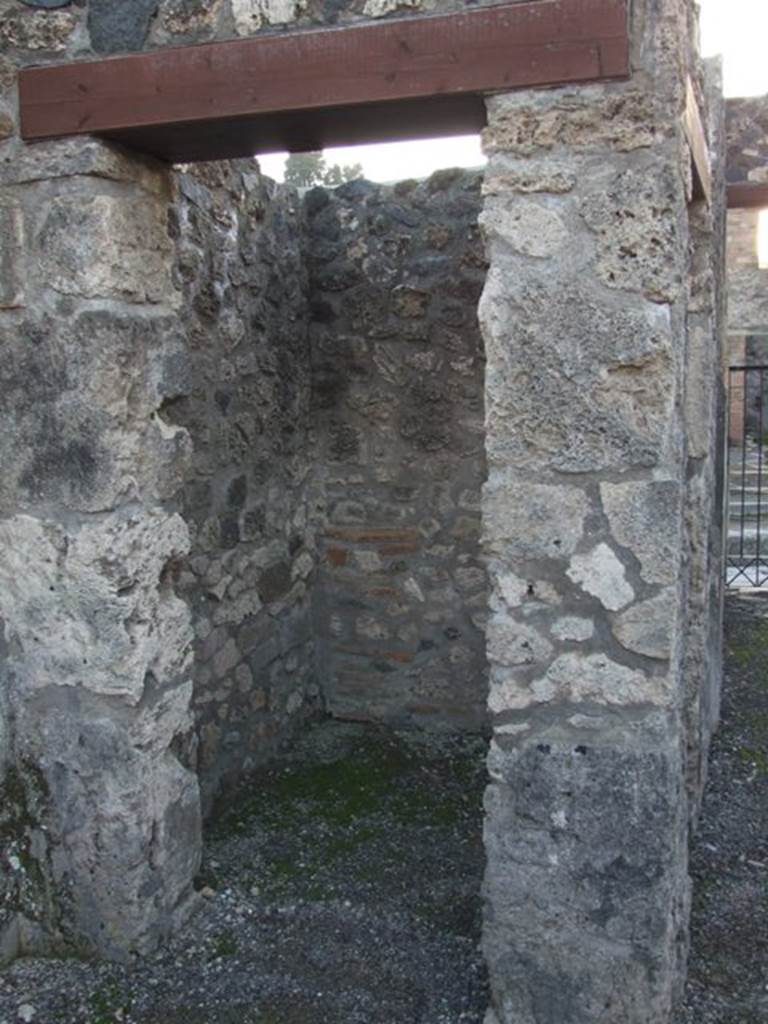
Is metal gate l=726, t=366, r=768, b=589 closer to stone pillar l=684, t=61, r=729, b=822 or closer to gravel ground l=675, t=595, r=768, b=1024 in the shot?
gravel ground l=675, t=595, r=768, b=1024

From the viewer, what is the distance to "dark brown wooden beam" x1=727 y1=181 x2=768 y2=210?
5.47 m

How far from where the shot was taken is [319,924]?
3.15m

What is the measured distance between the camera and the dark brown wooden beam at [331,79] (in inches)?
89.7

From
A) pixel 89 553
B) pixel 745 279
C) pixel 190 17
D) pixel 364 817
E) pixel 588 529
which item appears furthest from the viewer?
pixel 745 279

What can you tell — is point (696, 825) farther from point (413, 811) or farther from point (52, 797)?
point (52, 797)

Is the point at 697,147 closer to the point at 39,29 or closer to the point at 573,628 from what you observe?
the point at 573,628

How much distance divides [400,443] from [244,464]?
83 centimetres

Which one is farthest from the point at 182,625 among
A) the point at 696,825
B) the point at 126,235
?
the point at 696,825

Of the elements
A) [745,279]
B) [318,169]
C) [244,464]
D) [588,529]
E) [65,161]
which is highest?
[318,169]

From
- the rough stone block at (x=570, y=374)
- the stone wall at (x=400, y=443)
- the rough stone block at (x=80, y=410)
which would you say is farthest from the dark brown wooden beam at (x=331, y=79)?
the stone wall at (x=400, y=443)

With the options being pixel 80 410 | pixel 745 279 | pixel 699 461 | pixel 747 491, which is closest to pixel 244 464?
pixel 80 410

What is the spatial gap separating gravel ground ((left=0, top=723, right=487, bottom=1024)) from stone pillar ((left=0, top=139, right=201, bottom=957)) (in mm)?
159

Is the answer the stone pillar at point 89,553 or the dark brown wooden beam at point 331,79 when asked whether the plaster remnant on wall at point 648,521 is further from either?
the stone pillar at point 89,553

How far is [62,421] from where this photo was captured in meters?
2.77
